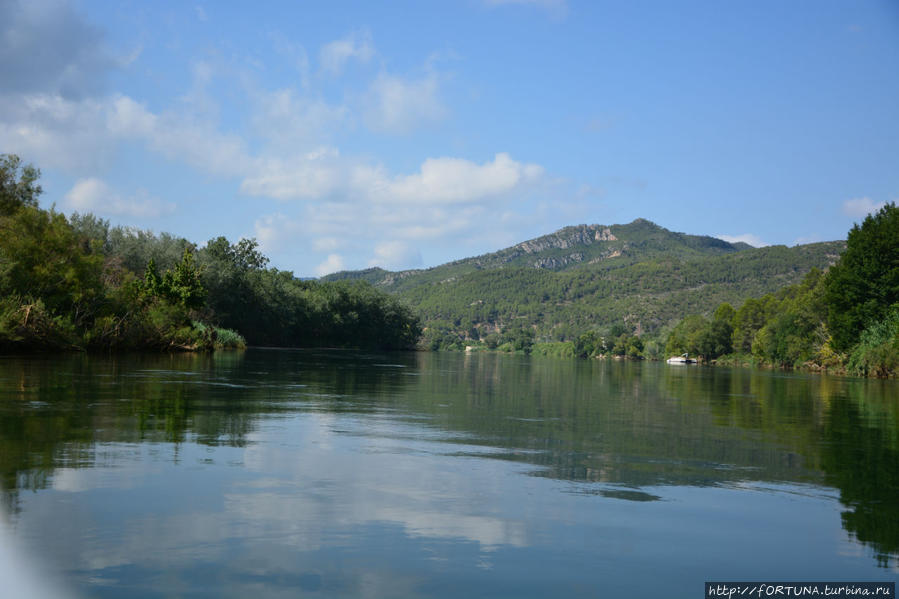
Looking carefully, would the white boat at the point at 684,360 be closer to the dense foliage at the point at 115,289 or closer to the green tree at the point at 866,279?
the dense foliage at the point at 115,289

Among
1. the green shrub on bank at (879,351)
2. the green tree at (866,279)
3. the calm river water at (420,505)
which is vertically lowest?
the calm river water at (420,505)

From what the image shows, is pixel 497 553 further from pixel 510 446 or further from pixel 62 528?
pixel 510 446

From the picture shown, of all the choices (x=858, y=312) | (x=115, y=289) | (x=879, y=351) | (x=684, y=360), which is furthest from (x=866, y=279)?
(x=684, y=360)

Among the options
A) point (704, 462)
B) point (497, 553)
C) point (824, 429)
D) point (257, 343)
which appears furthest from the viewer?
point (257, 343)

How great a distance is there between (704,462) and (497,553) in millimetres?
5442

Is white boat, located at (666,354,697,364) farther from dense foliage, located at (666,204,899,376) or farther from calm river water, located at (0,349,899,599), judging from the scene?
calm river water, located at (0,349,899,599)

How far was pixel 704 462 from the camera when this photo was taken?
33.1 feet

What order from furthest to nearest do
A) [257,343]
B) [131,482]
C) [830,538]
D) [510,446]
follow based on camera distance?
1. [257,343]
2. [510,446]
3. [131,482]
4. [830,538]

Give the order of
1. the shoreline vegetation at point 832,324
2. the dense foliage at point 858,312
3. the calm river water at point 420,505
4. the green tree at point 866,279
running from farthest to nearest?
the green tree at point 866,279 → the shoreline vegetation at point 832,324 → the dense foliage at point 858,312 → the calm river water at point 420,505

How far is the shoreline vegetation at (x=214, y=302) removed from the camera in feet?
125

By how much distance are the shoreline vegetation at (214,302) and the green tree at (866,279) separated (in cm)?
10

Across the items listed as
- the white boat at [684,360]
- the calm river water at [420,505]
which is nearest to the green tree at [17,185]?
the calm river water at [420,505]

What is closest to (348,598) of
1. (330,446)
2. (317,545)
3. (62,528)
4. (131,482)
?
(317,545)

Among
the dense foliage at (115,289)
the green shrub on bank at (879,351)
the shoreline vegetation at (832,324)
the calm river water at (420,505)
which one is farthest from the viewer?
the shoreline vegetation at (832,324)
